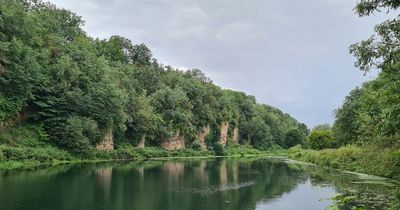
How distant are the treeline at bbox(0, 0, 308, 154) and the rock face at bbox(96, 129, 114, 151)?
423 mm

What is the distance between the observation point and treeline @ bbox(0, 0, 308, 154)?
59.2m

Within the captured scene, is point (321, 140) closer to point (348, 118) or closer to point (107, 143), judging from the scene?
point (348, 118)

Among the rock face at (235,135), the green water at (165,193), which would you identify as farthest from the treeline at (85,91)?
the green water at (165,193)

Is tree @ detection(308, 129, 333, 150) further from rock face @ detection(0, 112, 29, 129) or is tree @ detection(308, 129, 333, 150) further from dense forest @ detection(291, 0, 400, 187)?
rock face @ detection(0, 112, 29, 129)

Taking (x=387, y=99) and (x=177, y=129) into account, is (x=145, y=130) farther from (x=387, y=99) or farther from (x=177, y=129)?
(x=387, y=99)

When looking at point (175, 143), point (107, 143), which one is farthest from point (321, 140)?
point (107, 143)

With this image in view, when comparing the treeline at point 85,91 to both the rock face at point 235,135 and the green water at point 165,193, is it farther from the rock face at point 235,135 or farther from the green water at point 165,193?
the green water at point 165,193

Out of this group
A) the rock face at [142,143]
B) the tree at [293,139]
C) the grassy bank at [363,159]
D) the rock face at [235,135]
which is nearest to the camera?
the grassy bank at [363,159]

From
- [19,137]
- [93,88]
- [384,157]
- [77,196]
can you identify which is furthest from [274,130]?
[77,196]

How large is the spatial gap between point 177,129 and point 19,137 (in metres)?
48.2

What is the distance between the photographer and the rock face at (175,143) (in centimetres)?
9831

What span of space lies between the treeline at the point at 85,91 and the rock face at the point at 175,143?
566 millimetres

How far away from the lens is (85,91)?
7188cm

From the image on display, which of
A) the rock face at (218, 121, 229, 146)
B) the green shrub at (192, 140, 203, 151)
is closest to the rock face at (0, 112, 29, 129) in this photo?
the green shrub at (192, 140, 203, 151)
